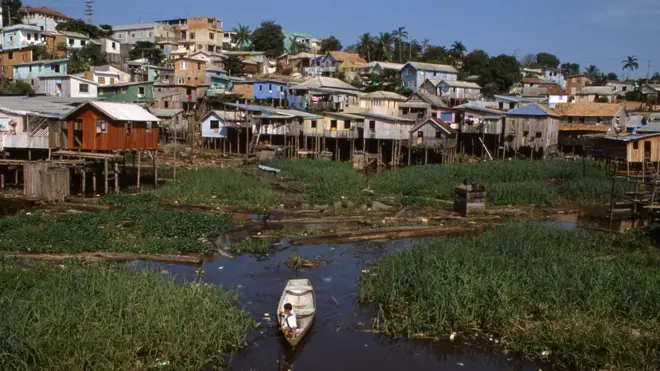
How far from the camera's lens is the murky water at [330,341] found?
37.2ft

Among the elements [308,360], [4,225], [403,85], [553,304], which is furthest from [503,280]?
[403,85]

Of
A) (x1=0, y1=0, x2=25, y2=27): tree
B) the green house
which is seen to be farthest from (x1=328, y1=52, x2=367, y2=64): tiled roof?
(x1=0, y1=0, x2=25, y2=27): tree

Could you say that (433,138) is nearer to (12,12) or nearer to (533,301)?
(533,301)

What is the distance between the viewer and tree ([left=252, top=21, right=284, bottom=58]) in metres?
97.6

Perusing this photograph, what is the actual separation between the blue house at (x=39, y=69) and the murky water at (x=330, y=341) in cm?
4628

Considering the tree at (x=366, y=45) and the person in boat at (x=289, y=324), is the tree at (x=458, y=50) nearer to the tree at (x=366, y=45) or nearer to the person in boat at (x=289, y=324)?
the tree at (x=366, y=45)

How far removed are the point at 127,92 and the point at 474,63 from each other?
56.8 metres

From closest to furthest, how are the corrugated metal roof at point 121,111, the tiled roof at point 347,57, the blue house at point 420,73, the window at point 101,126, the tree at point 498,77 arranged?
the corrugated metal roof at point 121,111, the window at point 101,126, the blue house at point 420,73, the tree at point 498,77, the tiled roof at point 347,57

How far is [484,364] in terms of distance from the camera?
450 inches

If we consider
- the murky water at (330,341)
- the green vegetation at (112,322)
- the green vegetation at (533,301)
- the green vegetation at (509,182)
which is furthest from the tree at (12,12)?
the green vegetation at (533,301)

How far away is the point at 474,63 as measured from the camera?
291 ft

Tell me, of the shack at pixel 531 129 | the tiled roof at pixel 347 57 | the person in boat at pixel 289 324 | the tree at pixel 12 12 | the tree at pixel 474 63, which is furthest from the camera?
the tree at pixel 474 63

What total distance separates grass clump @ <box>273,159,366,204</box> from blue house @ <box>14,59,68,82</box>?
28.5 m

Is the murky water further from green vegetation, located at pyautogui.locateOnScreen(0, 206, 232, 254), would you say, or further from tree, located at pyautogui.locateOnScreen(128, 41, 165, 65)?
tree, located at pyautogui.locateOnScreen(128, 41, 165, 65)
